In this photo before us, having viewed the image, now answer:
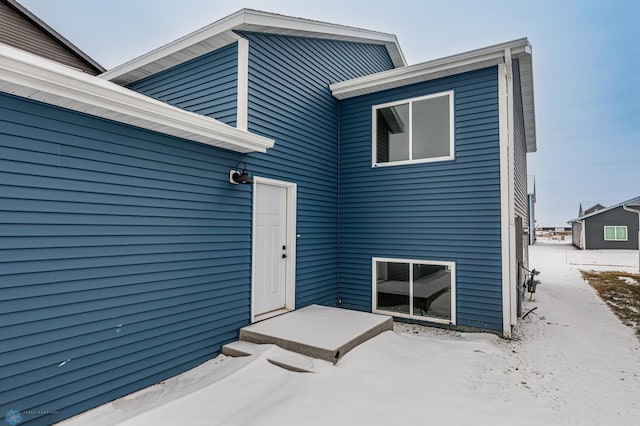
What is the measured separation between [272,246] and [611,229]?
1000 inches

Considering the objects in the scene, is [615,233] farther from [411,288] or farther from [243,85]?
[243,85]

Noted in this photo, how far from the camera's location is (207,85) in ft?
16.9

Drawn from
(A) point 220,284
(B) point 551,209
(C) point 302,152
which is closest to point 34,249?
(A) point 220,284

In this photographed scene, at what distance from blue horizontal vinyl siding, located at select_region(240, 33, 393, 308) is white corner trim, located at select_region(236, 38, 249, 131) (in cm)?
9

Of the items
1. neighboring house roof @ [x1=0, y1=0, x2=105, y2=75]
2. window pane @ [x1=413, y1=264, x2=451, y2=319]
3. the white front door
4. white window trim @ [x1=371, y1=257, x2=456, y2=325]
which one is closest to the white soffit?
the white front door

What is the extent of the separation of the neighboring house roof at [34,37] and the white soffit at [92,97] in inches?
297

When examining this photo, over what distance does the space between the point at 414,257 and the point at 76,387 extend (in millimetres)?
4800

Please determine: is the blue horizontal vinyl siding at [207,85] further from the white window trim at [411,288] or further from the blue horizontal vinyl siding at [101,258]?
the white window trim at [411,288]

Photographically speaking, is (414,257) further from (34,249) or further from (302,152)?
(34,249)

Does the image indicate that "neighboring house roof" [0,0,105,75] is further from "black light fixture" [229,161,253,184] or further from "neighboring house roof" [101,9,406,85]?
"black light fixture" [229,161,253,184]

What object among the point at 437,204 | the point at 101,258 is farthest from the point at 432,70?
the point at 101,258

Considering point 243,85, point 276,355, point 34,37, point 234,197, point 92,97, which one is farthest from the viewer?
point 34,37

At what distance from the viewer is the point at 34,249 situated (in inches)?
106

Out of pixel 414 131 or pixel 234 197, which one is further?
pixel 414 131
